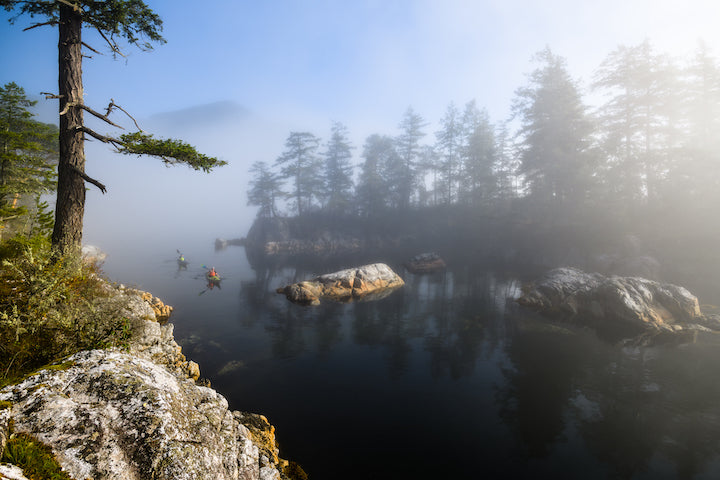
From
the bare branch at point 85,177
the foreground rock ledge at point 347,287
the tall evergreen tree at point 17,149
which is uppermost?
the tall evergreen tree at point 17,149

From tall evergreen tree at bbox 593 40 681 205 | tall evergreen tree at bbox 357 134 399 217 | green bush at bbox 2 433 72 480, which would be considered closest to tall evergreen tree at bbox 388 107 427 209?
tall evergreen tree at bbox 357 134 399 217

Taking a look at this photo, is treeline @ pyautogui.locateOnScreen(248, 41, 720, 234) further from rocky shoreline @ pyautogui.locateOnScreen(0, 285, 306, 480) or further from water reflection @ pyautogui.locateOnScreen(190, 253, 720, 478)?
rocky shoreline @ pyautogui.locateOnScreen(0, 285, 306, 480)

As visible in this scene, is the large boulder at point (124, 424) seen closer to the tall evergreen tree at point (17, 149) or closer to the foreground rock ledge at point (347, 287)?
the foreground rock ledge at point (347, 287)

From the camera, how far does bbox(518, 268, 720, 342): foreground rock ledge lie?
13.0m

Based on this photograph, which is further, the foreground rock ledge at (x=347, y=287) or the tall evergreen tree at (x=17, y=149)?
the foreground rock ledge at (x=347, y=287)

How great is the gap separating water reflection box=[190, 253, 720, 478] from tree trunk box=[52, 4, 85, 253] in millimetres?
6215

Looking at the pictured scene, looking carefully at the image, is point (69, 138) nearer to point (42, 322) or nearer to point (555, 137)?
point (42, 322)

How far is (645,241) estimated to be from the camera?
72.9 ft

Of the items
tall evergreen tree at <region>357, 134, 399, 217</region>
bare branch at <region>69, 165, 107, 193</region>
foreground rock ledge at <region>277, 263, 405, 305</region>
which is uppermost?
tall evergreen tree at <region>357, 134, 399, 217</region>

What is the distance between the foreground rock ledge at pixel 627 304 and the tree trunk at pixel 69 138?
66.6ft

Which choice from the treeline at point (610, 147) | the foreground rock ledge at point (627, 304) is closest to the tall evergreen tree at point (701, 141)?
the treeline at point (610, 147)

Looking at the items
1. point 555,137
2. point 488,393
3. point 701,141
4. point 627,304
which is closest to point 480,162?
point 555,137

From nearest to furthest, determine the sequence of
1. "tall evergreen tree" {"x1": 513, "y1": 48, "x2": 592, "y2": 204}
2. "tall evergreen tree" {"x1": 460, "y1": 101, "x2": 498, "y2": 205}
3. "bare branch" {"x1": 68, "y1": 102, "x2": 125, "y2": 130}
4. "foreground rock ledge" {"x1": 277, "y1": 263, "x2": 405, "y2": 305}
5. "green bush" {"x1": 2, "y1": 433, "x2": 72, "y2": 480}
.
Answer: "green bush" {"x1": 2, "y1": 433, "x2": 72, "y2": 480} < "bare branch" {"x1": 68, "y1": 102, "x2": 125, "y2": 130} < "foreground rock ledge" {"x1": 277, "y1": 263, "x2": 405, "y2": 305} < "tall evergreen tree" {"x1": 513, "y1": 48, "x2": 592, "y2": 204} < "tall evergreen tree" {"x1": 460, "y1": 101, "x2": 498, "y2": 205}

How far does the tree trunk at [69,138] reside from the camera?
674 centimetres
